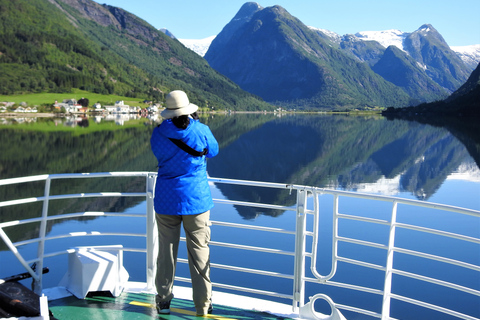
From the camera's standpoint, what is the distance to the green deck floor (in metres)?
4.33

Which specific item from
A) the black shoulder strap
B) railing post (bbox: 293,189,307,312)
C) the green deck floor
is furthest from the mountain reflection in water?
the black shoulder strap

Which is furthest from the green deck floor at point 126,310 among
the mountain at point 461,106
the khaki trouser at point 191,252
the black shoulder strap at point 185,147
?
the mountain at point 461,106

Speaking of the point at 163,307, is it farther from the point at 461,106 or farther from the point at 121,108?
the point at 121,108

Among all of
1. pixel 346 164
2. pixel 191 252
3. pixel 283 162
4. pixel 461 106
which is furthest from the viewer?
pixel 461 106

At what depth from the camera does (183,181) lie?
12.8 ft

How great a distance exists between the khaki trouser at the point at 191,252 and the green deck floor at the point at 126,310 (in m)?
0.23

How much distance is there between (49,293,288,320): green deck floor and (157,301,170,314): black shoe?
0.04m

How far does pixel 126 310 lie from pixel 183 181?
5.02ft

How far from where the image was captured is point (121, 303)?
4629 mm

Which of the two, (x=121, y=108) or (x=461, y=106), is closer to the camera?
(x=461, y=106)

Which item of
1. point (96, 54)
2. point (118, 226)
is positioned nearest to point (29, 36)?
point (96, 54)

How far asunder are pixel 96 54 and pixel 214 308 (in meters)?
207

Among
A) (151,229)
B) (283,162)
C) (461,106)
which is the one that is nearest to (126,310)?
(151,229)

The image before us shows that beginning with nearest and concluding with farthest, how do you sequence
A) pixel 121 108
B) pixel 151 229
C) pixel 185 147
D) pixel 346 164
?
1. pixel 185 147
2. pixel 151 229
3. pixel 346 164
4. pixel 121 108
